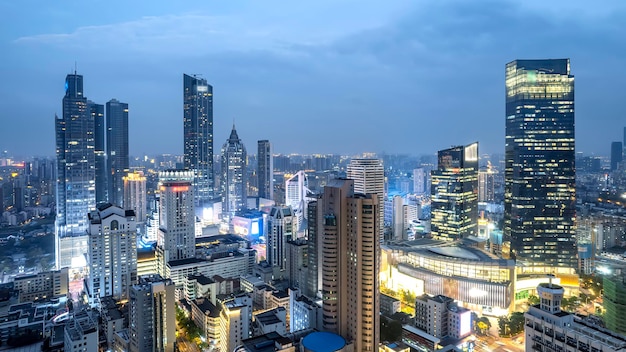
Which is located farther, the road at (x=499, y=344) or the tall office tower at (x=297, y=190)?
the tall office tower at (x=297, y=190)

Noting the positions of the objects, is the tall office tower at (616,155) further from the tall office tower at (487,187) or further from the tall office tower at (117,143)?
the tall office tower at (117,143)

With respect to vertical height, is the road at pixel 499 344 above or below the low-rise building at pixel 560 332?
below

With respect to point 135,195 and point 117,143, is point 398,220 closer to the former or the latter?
point 135,195

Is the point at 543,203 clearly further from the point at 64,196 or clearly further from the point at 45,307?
the point at 64,196

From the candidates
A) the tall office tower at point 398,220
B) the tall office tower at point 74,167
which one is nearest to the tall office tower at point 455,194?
the tall office tower at point 398,220

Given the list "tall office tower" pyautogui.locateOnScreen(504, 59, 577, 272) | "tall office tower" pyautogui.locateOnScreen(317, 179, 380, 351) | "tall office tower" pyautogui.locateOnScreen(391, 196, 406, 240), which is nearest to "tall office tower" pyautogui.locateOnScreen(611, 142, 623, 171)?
Result: "tall office tower" pyautogui.locateOnScreen(504, 59, 577, 272)

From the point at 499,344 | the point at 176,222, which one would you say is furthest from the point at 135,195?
the point at 499,344
